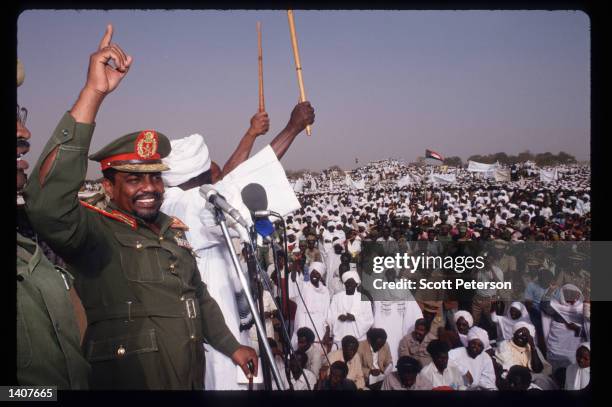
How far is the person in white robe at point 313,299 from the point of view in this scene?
4.85 meters

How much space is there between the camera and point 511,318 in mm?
4211

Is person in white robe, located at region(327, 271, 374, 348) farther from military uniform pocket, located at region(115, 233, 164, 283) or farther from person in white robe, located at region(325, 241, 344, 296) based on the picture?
military uniform pocket, located at region(115, 233, 164, 283)

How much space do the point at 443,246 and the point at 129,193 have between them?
6.77ft

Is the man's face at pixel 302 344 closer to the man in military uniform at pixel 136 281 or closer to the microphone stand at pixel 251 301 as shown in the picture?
the man in military uniform at pixel 136 281

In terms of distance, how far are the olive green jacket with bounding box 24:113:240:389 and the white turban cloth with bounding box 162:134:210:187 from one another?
45 cm

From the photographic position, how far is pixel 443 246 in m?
3.46

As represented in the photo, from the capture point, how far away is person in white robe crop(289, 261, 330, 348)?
4849 mm

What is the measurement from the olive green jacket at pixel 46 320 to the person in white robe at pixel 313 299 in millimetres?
2548

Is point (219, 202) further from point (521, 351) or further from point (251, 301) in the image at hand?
point (521, 351)

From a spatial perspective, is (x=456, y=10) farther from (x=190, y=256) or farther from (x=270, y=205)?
(x=190, y=256)

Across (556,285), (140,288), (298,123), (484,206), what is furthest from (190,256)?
(484,206)

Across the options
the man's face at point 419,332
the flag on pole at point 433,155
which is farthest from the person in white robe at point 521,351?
the flag on pole at point 433,155

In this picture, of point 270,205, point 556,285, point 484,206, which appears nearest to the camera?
point 270,205

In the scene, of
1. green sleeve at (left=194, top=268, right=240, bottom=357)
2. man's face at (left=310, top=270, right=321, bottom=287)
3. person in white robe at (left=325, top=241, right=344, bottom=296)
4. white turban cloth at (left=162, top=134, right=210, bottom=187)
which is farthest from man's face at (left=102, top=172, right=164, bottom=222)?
person in white robe at (left=325, top=241, right=344, bottom=296)
